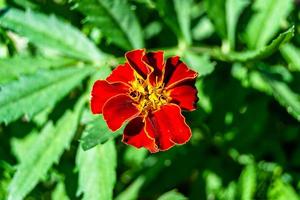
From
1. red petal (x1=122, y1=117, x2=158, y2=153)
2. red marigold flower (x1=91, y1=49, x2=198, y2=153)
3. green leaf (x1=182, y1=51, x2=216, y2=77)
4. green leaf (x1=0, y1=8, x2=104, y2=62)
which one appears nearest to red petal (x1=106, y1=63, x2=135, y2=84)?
red marigold flower (x1=91, y1=49, x2=198, y2=153)

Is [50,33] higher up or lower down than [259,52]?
higher up

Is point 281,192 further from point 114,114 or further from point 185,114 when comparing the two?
point 114,114

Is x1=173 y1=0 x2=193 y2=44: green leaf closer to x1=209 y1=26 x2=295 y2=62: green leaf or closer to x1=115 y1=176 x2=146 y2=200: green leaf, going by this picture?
x1=209 y1=26 x2=295 y2=62: green leaf

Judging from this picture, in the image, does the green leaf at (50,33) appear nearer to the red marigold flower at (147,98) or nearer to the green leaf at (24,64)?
the green leaf at (24,64)

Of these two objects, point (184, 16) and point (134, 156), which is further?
point (134, 156)

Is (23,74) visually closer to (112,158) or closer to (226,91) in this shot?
(112,158)

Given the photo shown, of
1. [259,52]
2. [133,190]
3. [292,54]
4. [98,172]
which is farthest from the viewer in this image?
[133,190]

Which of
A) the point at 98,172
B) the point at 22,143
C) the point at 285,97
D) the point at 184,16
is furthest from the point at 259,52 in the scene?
the point at 22,143
